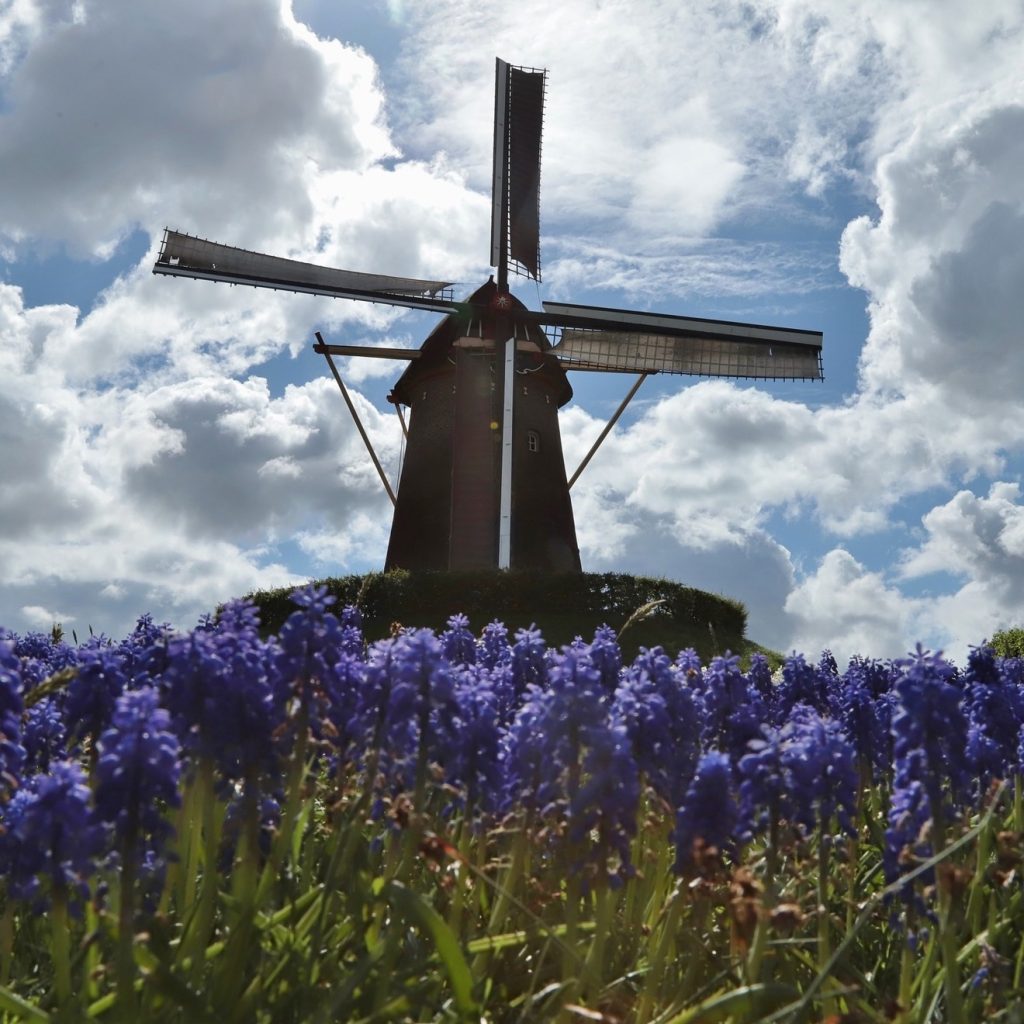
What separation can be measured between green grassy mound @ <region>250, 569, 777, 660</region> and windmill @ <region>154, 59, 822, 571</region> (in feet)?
9.20

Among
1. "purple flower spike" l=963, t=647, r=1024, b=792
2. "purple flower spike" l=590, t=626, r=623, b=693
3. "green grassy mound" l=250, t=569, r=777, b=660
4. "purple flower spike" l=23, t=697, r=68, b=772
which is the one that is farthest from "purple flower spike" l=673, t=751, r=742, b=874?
"green grassy mound" l=250, t=569, r=777, b=660

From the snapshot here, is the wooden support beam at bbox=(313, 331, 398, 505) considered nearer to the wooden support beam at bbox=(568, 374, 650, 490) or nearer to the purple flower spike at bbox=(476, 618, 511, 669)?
the wooden support beam at bbox=(568, 374, 650, 490)

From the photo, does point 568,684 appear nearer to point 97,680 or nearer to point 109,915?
point 109,915

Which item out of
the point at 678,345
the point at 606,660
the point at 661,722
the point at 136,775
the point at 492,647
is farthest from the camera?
the point at 678,345

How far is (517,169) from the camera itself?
36.6 meters

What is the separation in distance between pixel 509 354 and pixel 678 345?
6722mm

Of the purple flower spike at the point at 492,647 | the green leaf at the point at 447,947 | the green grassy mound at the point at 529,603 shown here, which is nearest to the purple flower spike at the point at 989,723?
the purple flower spike at the point at 492,647

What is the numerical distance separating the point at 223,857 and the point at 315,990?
3.67 feet

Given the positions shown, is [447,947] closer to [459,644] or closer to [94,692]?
[94,692]

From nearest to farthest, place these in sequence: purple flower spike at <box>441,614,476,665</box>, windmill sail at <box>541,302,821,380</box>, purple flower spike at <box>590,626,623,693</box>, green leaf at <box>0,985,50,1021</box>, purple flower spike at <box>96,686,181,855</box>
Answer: green leaf at <box>0,985,50,1021</box> → purple flower spike at <box>96,686,181,855</box> → purple flower spike at <box>590,626,623,693</box> → purple flower spike at <box>441,614,476,665</box> → windmill sail at <box>541,302,821,380</box>

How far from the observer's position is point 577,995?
149 inches

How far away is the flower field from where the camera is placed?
3416mm

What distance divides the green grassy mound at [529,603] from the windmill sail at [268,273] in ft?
30.9

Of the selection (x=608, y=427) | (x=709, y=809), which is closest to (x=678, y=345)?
(x=608, y=427)
